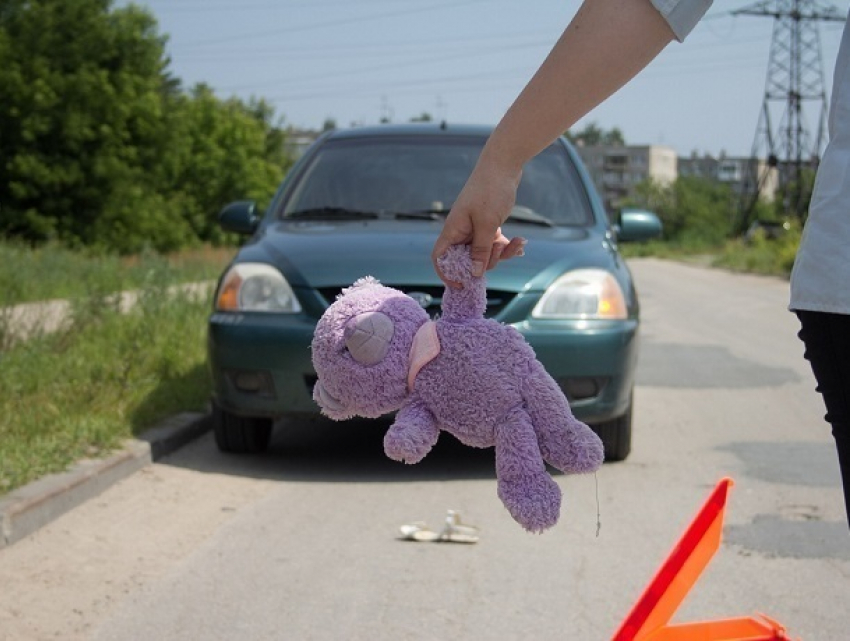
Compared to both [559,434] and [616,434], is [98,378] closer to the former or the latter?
[616,434]

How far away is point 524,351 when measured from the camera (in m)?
2.22

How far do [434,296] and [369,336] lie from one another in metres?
3.68

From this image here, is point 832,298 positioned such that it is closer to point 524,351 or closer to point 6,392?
point 524,351

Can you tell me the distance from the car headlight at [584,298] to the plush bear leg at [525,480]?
3882 millimetres

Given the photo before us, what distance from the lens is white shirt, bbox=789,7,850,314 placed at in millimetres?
1833

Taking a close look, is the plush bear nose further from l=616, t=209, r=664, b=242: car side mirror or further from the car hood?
l=616, t=209, r=664, b=242: car side mirror

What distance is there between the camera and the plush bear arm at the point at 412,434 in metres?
2.06


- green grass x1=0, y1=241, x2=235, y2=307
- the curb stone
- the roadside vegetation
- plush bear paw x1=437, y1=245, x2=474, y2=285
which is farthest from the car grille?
the roadside vegetation

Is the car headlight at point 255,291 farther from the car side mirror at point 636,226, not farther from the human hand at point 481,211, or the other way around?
the human hand at point 481,211

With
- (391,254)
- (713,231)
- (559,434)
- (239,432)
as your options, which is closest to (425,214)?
(391,254)

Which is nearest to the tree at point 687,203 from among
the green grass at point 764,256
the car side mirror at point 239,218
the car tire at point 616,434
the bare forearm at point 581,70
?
the green grass at point 764,256

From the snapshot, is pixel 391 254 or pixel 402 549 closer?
pixel 402 549

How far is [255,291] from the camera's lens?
630 cm

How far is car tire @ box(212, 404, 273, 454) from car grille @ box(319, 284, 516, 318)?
37.4 inches
